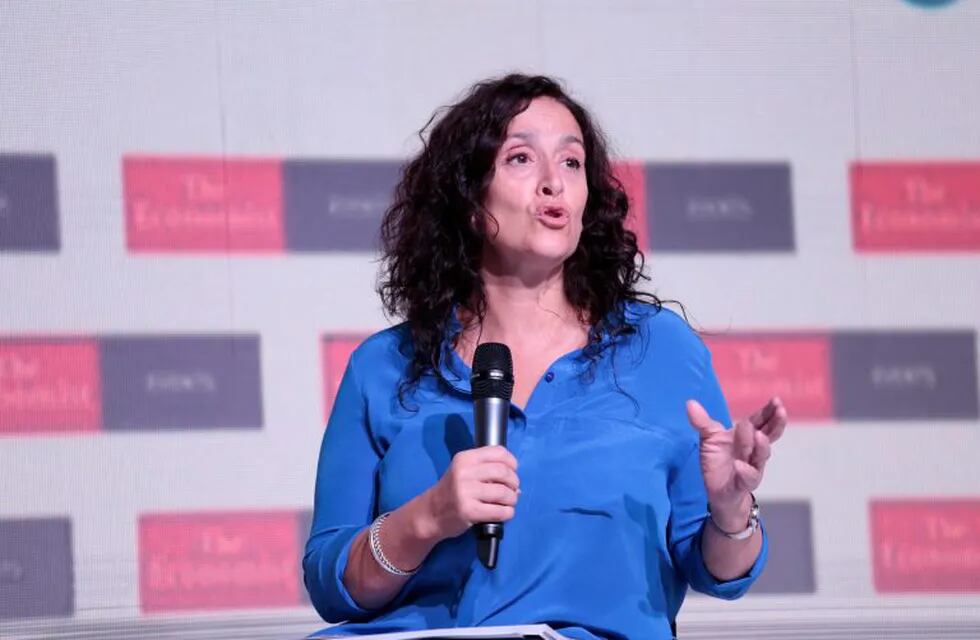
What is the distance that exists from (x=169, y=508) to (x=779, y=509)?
1435 mm

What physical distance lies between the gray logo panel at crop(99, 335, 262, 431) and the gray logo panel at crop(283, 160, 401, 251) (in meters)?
0.28

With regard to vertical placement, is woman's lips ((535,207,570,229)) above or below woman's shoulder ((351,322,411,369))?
above

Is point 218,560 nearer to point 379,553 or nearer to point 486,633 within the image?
point 379,553

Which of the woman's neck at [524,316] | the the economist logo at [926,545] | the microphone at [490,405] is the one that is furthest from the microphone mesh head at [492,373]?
the the economist logo at [926,545]

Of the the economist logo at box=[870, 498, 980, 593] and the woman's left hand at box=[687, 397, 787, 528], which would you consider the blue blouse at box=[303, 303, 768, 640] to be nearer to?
the woman's left hand at box=[687, 397, 787, 528]

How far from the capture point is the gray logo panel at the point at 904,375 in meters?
3.21

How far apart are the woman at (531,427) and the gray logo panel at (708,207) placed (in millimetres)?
1297

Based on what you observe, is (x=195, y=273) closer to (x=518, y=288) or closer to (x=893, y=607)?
(x=518, y=288)

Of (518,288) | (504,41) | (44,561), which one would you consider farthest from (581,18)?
(44,561)

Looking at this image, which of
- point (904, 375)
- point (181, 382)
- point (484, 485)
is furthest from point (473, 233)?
point (904, 375)

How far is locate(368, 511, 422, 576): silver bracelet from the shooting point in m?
1.55

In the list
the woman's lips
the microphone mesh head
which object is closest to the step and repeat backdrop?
the woman's lips

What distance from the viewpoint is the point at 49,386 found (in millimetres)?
2982

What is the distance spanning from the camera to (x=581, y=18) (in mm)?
3180
